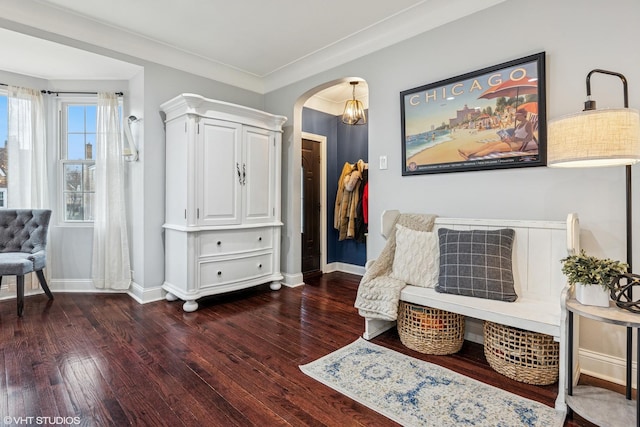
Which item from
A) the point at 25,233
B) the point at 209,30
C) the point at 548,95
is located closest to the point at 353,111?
the point at 209,30

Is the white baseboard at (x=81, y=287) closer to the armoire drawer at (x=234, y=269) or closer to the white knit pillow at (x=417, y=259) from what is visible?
the armoire drawer at (x=234, y=269)

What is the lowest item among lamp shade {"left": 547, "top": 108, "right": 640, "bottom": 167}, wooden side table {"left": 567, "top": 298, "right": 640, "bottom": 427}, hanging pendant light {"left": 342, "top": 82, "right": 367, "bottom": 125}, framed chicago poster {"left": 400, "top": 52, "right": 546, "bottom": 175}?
wooden side table {"left": 567, "top": 298, "right": 640, "bottom": 427}

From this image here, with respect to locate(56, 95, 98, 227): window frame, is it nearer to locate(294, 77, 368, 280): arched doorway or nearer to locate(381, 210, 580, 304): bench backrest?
locate(294, 77, 368, 280): arched doorway

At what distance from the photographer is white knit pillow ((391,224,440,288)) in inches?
92.9

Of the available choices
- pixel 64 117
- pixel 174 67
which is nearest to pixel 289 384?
pixel 174 67

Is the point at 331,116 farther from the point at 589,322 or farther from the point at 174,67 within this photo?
the point at 589,322

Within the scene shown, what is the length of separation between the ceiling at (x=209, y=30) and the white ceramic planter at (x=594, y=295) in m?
2.02

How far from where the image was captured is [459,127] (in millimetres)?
2467

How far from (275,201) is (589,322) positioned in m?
2.94

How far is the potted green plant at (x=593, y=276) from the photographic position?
1.48 m

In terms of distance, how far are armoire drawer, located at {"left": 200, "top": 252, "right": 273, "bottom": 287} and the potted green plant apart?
2.79 metres

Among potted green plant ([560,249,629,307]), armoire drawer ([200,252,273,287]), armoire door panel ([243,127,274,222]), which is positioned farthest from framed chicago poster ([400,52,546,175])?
armoire drawer ([200,252,273,287])

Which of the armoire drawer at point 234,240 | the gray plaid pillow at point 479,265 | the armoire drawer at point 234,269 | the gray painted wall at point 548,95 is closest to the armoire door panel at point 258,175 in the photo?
the armoire drawer at point 234,240

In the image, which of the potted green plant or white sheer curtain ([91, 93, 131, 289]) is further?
white sheer curtain ([91, 93, 131, 289])
